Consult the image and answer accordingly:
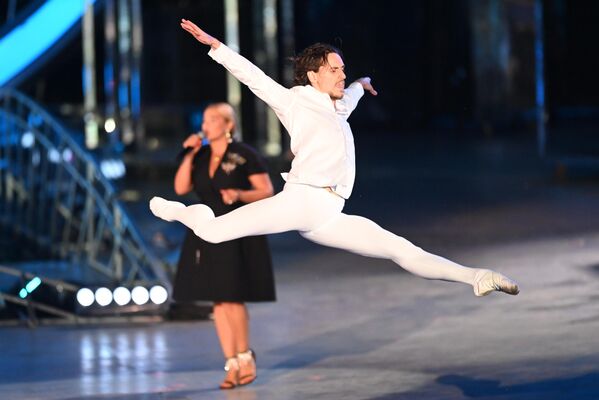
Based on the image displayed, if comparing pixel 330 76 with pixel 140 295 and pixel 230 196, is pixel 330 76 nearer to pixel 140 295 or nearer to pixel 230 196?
pixel 230 196

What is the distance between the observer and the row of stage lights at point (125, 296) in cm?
1132

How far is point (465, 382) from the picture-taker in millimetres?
8648

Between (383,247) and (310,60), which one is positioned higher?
(310,60)

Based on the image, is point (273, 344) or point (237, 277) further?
point (273, 344)

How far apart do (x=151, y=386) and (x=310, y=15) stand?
2031 centimetres

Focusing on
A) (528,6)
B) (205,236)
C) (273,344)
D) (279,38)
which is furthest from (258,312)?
(528,6)

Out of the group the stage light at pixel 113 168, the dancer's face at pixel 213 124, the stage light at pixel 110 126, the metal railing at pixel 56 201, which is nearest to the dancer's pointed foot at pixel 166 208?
the dancer's face at pixel 213 124

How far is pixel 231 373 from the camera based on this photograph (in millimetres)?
8812

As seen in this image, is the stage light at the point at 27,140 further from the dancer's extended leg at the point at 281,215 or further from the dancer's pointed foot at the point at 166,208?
the dancer's extended leg at the point at 281,215

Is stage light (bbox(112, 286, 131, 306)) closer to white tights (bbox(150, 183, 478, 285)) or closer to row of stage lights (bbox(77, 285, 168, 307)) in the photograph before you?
row of stage lights (bbox(77, 285, 168, 307))

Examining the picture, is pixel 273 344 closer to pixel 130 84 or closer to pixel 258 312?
pixel 258 312

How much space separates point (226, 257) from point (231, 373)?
0.71 m


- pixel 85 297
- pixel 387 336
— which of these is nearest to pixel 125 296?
pixel 85 297

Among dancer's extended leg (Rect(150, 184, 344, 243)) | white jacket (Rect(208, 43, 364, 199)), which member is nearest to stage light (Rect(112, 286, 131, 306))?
dancer's extended leg (Rect(150, 184, 344, 243))
